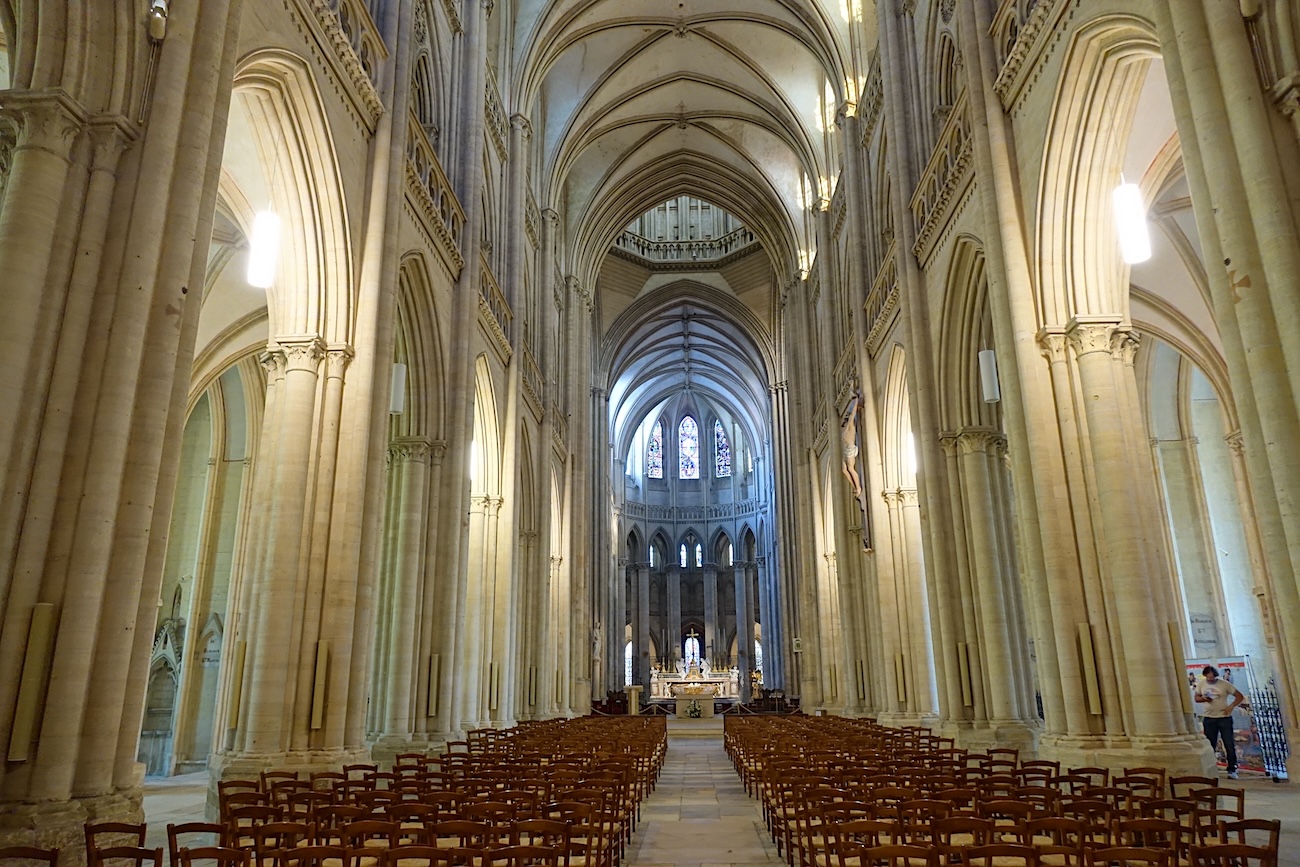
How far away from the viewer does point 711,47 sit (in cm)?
2811

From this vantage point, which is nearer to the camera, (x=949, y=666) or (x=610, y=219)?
(x=949, y=666)

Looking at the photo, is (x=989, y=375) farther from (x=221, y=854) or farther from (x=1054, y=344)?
(x=221, y=854)

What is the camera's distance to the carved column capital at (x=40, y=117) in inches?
251

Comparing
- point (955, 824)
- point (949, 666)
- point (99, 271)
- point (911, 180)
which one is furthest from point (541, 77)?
point (955, 824)

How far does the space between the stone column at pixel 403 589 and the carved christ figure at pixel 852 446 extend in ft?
35.0

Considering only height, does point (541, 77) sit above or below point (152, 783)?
above

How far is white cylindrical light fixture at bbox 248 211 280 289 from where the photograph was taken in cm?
1110

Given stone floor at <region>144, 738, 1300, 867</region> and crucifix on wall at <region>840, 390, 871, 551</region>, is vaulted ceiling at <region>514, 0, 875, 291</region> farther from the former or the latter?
stone floor at <region>144, 738, 1300, 867</region>

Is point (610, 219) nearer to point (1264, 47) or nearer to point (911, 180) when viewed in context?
point (911, 180)

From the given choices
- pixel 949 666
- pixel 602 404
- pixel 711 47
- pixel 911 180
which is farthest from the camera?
pixel 602 404

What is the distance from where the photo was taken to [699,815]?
34.7 ft

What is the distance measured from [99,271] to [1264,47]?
8.69 m

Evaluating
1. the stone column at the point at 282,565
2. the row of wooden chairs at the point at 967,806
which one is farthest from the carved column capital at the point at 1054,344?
the stone column at the point at 282,565

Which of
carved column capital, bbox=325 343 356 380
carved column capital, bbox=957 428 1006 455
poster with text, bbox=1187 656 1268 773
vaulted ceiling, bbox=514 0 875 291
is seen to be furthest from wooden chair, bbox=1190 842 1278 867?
vaulted ceiling, bbox=514 0 875 291
